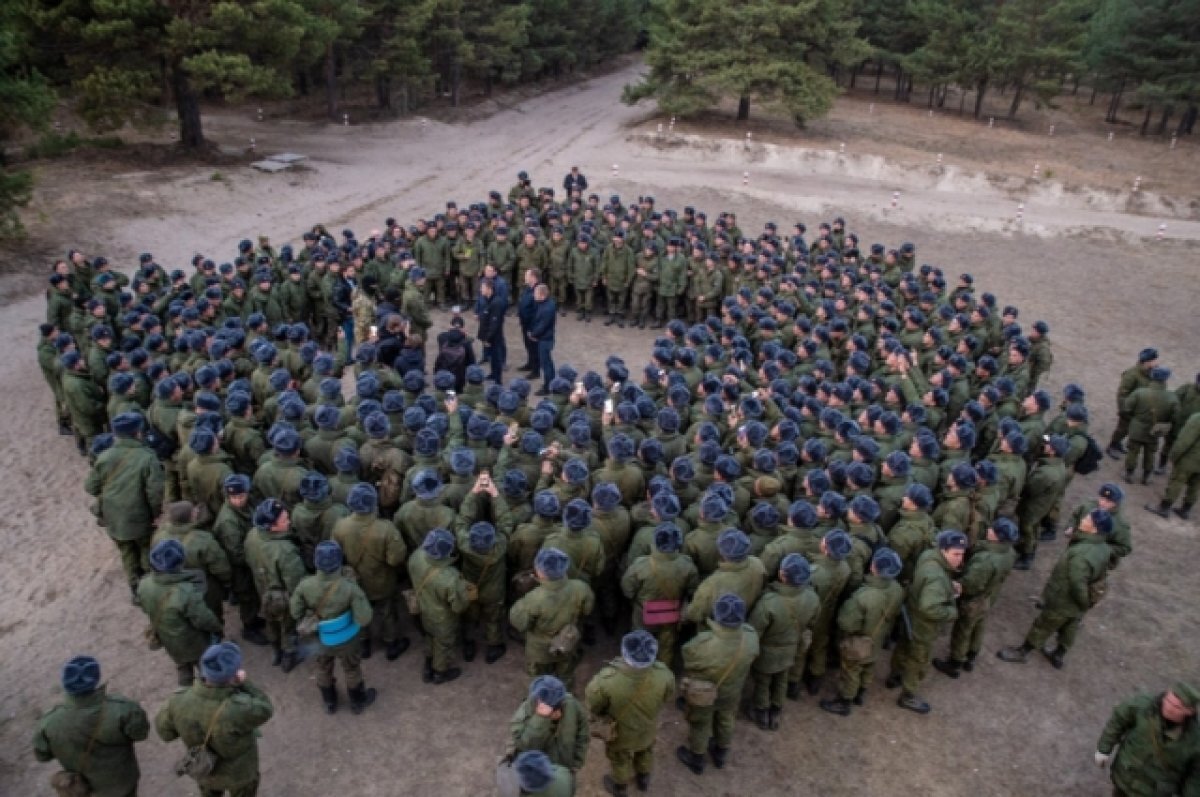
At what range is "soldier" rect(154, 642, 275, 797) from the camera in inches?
226

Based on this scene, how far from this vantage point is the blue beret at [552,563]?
6.71 meters

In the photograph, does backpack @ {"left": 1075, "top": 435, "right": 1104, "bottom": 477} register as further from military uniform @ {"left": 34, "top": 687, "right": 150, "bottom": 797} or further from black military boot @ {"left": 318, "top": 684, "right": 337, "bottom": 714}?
military uniform @ {"left": 34, "top": 687, "right": 150, "bottom": 797}

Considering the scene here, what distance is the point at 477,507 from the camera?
8.03m

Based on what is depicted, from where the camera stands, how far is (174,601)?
684 cm

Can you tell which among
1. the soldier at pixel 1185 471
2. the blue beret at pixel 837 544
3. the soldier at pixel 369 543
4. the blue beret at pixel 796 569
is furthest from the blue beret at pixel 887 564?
the soldier at pixel 1185 471

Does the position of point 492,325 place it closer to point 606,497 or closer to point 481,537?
point 606,497

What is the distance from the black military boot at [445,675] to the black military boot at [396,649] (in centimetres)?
55

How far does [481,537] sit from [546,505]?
2.18 ft

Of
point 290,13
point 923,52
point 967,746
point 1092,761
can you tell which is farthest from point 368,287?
point 923,52

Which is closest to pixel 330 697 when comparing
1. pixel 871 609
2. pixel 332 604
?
pixel 332 604

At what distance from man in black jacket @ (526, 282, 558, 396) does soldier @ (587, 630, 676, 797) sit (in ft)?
25.4

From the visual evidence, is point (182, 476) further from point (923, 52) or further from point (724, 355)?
point (923, 52)

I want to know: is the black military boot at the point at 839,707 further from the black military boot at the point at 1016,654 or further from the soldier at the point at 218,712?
the soldier at the point at 218,712

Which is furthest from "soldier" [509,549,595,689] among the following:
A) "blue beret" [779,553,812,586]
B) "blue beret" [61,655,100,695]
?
"blue beret" [61,655,100,695]
